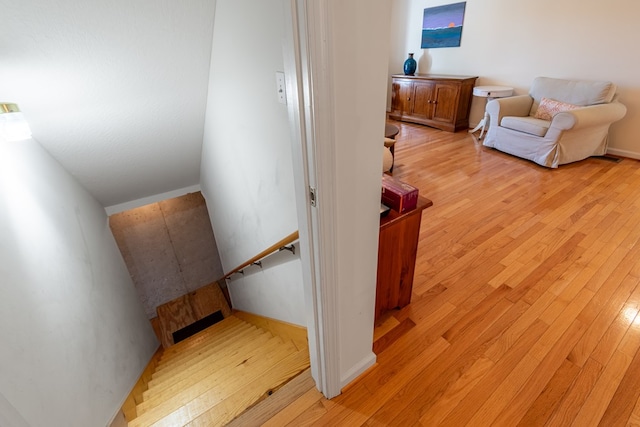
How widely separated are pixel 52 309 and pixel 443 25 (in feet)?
19.0

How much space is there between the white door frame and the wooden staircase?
47 centimetres

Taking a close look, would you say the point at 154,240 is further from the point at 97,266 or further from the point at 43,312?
the point at 43,312

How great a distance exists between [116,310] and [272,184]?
1.98m

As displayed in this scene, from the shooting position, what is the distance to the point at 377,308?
1563 millimetres

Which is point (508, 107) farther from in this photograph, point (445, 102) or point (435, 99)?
point (435, 99)

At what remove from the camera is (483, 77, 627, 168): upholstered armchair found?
10.3 ft

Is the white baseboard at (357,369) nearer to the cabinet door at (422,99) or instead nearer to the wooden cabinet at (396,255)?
the wooden cabinet at (396,255)

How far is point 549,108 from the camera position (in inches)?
140

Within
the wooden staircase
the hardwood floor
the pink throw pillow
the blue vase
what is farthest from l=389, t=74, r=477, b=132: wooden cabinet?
the wooden staircase

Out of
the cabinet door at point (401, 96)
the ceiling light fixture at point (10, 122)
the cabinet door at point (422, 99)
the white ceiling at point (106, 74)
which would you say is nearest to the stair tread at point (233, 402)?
the ceiling light fixture at point (10, 122)

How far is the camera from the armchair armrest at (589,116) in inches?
118

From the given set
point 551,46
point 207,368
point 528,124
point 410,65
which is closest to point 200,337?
point 207,368

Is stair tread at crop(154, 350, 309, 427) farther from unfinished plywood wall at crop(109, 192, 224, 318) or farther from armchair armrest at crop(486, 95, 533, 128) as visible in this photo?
armchair armrest at crop(486, 95, 533, 128)

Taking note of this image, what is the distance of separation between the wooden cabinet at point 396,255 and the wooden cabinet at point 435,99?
3787 millimetres
